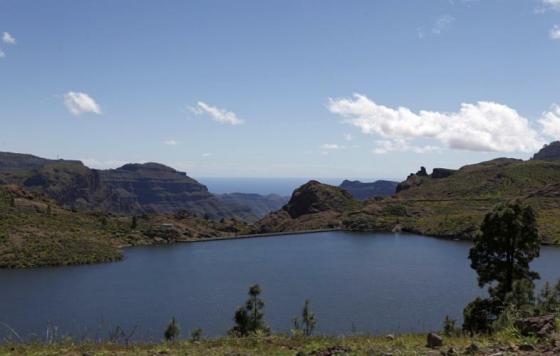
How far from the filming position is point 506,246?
41031 millimetres

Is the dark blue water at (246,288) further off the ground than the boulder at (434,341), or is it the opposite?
the boulder at (434,341)

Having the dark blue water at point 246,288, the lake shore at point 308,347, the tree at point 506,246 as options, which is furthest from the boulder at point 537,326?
the dark blue water at point 246,288

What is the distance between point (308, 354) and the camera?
494 inches

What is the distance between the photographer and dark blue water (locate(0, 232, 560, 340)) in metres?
76.1

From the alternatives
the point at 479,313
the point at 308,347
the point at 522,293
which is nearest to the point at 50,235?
the point at 479,313

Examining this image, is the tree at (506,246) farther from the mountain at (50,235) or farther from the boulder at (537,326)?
the mountain at (50,235)

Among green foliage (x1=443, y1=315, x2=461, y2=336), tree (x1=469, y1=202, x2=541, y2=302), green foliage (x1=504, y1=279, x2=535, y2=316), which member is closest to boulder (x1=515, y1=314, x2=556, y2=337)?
green foliage (x1=443, y1=315, x2=461, y2=336)

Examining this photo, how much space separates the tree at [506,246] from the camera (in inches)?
1596

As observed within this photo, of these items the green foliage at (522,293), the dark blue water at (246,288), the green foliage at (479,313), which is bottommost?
the dark blue water at (246,288)

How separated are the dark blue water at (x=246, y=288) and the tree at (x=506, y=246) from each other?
16.0 m

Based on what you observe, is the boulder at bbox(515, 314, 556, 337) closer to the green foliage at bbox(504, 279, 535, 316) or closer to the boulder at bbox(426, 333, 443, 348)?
the boulder at bbox(426, 333, 443, 348)

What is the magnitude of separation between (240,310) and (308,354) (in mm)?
37251

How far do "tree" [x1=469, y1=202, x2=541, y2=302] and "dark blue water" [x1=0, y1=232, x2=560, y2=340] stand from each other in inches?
630

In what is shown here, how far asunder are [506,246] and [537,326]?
30243 mm
